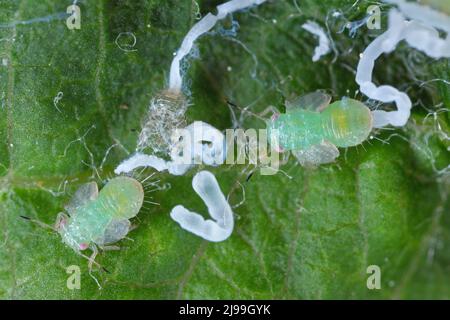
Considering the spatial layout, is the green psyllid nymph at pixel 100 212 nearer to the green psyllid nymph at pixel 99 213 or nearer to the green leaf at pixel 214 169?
the green psyllid nymph at pixel 99 213

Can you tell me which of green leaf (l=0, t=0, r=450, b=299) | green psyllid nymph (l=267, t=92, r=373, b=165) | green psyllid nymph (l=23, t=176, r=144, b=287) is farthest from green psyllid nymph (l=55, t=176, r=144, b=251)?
green psyllid nymph (l=267, t=92, r=373, b=165)

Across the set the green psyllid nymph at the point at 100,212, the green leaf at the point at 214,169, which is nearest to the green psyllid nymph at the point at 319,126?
the green leaf at the point at 214,169

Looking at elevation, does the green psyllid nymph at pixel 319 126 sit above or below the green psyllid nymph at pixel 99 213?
above

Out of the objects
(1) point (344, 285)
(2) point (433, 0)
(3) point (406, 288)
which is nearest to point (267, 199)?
(1) point (344, 285)

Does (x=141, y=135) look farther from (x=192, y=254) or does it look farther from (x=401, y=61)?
(x=401, y=61)

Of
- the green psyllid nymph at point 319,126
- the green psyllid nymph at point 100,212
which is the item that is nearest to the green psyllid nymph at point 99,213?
the green psyllid nymph at point 100,212

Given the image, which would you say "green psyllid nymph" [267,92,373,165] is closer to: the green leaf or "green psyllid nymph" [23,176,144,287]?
the green leaf

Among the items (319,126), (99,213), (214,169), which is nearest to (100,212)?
(99,213)
